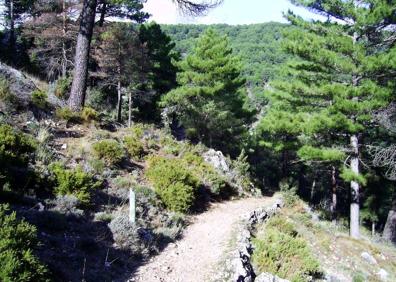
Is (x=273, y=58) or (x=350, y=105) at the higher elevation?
(x=273, y=58)

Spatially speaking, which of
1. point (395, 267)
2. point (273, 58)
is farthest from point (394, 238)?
point (273, 58)

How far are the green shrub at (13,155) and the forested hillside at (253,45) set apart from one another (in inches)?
2032

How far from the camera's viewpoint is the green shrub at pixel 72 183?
7949mm

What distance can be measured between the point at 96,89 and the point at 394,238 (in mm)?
17316

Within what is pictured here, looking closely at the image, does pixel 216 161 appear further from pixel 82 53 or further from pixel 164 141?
pixel 82 53

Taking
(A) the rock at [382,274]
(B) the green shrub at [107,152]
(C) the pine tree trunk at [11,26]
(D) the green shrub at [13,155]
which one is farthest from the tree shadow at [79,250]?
(C) the pine tree trunk at [11,26]

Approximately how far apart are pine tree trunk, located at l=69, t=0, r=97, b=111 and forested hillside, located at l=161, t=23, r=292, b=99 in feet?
155

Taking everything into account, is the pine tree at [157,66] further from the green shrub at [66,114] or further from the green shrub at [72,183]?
the green shrub at [72,183]

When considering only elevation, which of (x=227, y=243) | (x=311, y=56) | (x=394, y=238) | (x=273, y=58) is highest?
(x=273, y=58)

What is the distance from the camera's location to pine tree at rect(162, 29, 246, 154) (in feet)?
78.9

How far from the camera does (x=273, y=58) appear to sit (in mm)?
77438

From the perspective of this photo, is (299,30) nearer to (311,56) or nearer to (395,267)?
(311,56)

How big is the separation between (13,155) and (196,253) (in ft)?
12.8

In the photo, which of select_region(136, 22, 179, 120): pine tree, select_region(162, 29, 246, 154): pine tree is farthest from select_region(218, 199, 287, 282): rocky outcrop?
select_region(136, 22, 179, 120): pine tree
